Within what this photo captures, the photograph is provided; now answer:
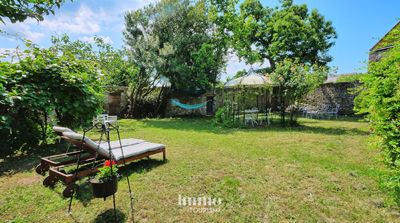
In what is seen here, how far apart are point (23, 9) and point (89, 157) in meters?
2.56

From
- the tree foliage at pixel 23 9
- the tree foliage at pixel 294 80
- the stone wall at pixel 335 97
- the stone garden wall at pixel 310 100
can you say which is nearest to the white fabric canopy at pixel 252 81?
the tree foliage at pixel 294 80

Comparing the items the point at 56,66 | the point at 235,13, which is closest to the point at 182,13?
the point at 235,13

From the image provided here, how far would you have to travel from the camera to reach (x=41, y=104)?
3770mm

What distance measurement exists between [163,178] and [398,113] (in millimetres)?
2967

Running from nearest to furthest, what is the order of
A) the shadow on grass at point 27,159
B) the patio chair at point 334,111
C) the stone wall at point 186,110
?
the shadow on grass at point 27,159, the patio chair at point 334,111, the stone wall at point 186,110

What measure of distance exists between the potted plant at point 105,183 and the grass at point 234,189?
0.29 metres

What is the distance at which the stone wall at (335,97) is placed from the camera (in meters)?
11.0

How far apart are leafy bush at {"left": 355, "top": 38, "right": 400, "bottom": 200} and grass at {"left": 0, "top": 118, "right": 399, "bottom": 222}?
213 mm

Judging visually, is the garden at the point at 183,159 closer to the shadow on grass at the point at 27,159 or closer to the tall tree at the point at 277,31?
the shadow on grass at the point at 27,159

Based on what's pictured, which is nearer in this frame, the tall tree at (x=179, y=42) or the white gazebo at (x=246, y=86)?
the white gazebo at (x=246, y=86)

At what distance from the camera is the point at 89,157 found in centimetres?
330

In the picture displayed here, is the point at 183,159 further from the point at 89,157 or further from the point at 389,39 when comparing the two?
the point at 389,39

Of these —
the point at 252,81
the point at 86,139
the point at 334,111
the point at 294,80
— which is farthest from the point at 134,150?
the point at 334,111

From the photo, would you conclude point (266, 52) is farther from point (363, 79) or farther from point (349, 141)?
point (363, 79)
